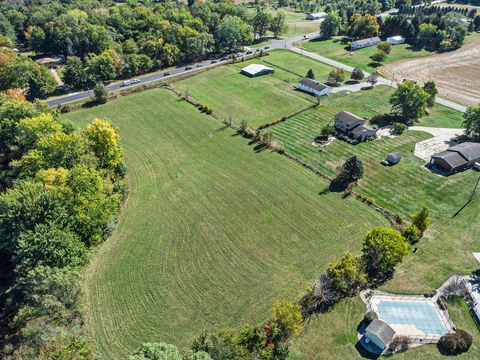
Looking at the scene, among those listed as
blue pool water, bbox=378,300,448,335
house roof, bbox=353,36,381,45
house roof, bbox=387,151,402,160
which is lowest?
blue pool water, bbox=378,300,448,335

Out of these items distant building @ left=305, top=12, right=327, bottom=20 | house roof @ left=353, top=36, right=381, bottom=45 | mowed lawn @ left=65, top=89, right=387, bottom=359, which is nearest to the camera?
mowed lawn @ left=65, top=89, right=387, bottom=359

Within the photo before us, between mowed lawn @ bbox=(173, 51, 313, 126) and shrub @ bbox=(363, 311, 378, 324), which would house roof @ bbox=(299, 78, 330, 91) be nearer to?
mowed lawn @ bbox=(173, 51, 313, 126)

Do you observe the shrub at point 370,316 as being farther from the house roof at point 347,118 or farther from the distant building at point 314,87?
the distant building at point 314,87

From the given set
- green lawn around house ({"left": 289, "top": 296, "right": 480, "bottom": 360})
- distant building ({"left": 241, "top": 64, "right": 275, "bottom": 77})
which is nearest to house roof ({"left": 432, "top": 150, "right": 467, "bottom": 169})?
green lawn around house ({"left": 289, "top": 296, "right": 480, "bottom": 360})

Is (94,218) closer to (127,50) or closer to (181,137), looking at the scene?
(181,137)

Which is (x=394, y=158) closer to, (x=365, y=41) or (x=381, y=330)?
(x=381, y=330)

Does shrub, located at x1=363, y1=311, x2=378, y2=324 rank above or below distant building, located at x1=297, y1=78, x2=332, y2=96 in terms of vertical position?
below

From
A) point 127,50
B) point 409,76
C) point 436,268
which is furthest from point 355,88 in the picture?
point 127,50

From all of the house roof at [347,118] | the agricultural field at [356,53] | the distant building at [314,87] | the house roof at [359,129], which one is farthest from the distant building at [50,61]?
the house roof at [359,129]
